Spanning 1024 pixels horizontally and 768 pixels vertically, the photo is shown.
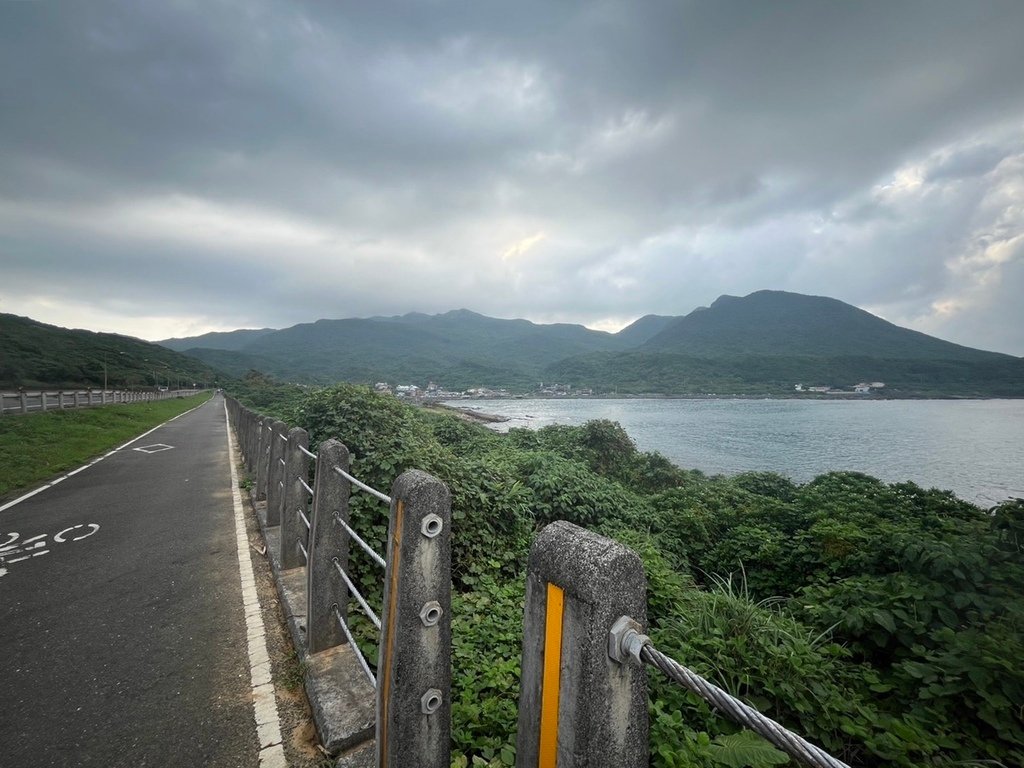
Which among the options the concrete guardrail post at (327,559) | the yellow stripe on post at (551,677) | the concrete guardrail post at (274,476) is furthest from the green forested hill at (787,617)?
the yellow stripe on post at (551,677)

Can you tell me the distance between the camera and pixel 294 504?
4.53 meters

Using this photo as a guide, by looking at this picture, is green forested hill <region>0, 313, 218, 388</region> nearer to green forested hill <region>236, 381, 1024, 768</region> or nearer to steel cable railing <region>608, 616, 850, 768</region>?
→ green forested hill <region>236, 381, 1024, 768</region>

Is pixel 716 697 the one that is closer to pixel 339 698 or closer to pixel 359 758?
pixel 359 758

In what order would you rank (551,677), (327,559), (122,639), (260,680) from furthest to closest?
1. (122,639)
2. (327,559)
3. (260,680)
4. (551,677)

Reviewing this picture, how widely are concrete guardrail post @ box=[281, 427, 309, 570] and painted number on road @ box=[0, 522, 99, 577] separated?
331 cm

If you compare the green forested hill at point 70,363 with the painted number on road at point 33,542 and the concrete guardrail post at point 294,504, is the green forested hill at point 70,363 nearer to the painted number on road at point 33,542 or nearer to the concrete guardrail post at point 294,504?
the painted number on road at point 33,542

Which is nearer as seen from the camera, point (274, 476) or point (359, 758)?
point (359, 758)

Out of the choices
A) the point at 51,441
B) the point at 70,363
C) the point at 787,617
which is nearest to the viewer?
the point at 787,617

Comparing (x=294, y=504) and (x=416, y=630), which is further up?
(x=416, y=630)

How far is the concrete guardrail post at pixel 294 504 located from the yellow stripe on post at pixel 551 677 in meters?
3.56

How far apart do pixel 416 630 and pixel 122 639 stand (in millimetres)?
3358

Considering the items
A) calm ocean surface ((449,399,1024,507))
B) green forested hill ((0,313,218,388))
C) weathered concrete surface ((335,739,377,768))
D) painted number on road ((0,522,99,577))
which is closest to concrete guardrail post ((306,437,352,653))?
weathered concrete surface ((335,739,377,768))

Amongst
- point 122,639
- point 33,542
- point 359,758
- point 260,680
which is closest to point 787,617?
point 359,758

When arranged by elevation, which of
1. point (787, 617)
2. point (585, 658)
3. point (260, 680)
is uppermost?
point (585, 658)
